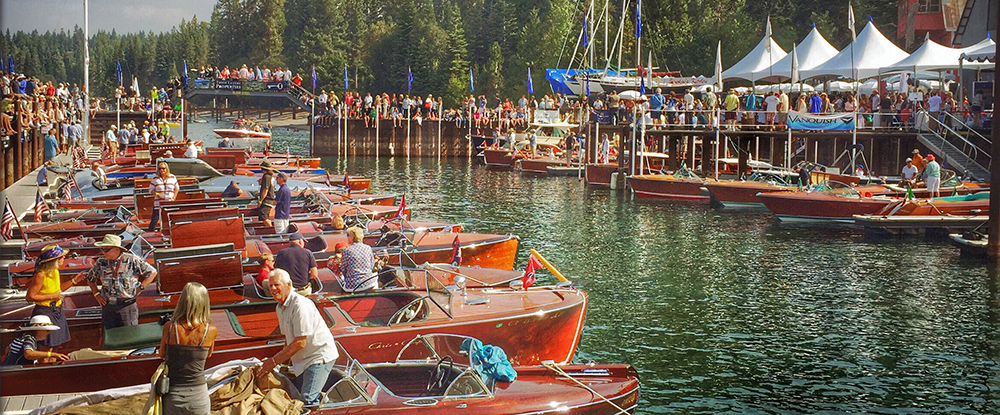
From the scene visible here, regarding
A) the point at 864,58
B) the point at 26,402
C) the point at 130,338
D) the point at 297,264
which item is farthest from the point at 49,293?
the point at 864,58

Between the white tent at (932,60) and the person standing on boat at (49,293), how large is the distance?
3463cm

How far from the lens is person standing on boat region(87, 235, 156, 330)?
11.7m

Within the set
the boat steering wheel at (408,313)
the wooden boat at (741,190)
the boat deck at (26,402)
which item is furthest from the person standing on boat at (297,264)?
the wooden boat at (741,190)

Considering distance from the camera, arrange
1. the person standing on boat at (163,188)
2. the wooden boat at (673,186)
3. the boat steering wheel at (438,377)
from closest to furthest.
Result: the boat steering wheel at (438,377), the person standing on boat at (163,188), the wooden boat at (673,186)

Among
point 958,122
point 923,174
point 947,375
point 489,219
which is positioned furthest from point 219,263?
point 958,122

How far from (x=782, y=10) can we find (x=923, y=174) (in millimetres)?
43242

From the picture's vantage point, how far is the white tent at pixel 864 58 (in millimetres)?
40875

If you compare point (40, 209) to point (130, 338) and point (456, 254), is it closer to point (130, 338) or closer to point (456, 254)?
point (456, 254)

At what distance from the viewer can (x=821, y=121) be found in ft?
132

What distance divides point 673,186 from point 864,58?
29.8 ft

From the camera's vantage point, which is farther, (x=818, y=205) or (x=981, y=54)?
(x=981, y=54)

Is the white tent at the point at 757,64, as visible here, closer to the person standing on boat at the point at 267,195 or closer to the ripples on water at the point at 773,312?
the ripples on water at the point at 773,312

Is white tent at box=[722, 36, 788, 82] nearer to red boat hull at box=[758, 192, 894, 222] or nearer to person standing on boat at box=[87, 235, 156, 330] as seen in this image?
red boat hull at box=[758, 192, 894, 222]

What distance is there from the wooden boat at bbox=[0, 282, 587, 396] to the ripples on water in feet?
5.34
